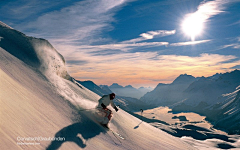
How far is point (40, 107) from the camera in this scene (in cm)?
942

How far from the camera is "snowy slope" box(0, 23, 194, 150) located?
7355 millimetres

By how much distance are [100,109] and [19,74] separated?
618cm

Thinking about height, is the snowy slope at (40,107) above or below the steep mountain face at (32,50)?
below

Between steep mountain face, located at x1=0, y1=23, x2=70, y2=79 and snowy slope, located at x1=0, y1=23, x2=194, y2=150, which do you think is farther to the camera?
steep mountain face, located at x1=0, y1=23, x2=70, y2=79

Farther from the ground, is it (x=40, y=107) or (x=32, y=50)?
(x=32, y=50)

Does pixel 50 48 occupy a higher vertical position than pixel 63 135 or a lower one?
higher

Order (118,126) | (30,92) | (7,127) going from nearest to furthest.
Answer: (7,127), (30,92), (118,126)

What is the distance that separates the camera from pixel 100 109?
12227 mm

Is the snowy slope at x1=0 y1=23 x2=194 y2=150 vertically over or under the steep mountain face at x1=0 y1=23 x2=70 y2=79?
under

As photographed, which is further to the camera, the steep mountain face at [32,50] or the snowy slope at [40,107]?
the steep mountain face at [32,50]

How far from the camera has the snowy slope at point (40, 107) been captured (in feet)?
24.1

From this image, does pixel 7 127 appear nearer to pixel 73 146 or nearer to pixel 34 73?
pixel 73 146

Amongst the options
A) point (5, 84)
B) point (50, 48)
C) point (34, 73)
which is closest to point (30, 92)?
point (5, 84)

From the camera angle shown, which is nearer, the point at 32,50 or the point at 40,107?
the point at 40,107
